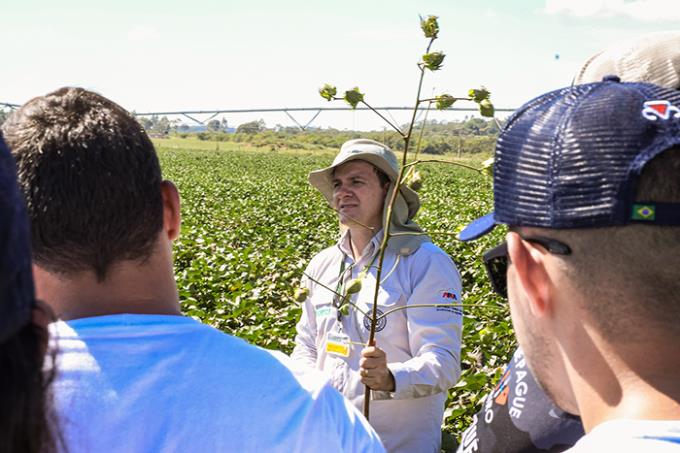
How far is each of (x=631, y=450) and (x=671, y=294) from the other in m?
0.21

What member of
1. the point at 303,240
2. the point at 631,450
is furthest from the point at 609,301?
the point at 303,240

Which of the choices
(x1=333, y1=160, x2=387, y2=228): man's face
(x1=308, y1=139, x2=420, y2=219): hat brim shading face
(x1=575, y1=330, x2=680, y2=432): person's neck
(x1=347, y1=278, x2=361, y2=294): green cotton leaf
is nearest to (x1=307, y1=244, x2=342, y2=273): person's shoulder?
(x1=333, y1=160, x2=387, y2=228): man's face

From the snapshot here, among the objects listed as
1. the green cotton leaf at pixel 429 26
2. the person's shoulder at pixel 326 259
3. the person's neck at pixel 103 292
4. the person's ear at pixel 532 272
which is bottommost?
the person's shoulder at pixel 326 259

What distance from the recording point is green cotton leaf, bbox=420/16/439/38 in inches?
67.7

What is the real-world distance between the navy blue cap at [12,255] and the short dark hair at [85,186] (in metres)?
0.61

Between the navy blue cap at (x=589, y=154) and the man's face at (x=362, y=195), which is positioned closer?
the navy blue cap at (x=589, y=154)

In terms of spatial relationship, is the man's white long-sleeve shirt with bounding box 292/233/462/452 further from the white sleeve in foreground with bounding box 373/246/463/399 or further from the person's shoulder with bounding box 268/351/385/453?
the person's shoulder with bounding box 268/351/385/453

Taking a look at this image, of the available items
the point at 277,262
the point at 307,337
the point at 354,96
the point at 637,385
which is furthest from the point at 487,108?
the point at 277,262

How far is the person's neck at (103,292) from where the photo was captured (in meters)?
1.38

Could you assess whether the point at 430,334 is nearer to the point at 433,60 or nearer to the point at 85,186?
the point at 433,60

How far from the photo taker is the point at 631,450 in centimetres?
95

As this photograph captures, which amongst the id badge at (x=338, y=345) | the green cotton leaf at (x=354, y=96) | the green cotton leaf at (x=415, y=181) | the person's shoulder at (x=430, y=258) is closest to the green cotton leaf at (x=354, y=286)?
the green cotton leaf at (x=415, y=181)

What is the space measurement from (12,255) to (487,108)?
1.22 m

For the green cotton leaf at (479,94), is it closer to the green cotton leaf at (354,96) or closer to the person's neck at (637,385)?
the green cotton leaf at (354,96)
